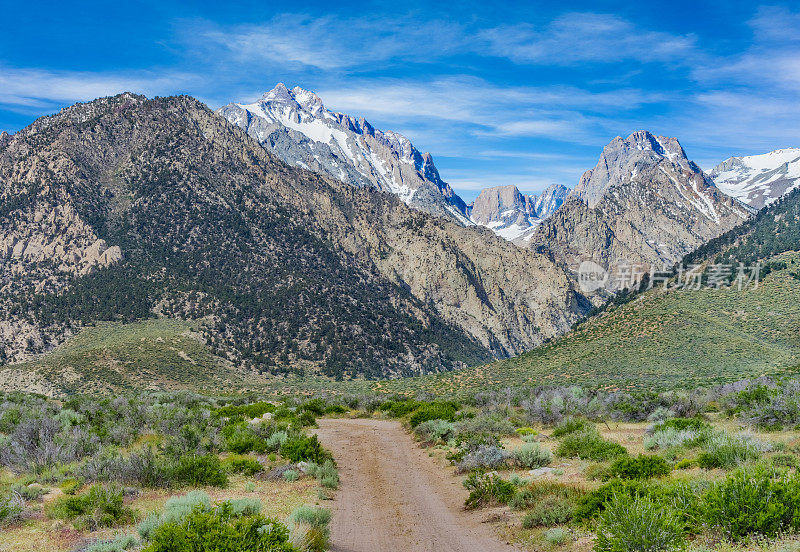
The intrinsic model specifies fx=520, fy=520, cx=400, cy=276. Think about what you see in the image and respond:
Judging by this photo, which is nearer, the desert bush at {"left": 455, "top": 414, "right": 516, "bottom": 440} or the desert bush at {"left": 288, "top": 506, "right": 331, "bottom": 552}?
the desert bush at {"left": 288, "top": 506, "right": 331, "bottom": 552}

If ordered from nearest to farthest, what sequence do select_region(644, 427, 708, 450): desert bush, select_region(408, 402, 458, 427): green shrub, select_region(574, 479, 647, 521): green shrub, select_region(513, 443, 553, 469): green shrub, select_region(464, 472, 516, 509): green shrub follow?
select_region(574, 479, 647, 521): green shrub
select_region(464, 472, 516, 509): green shrub
select_region(644, 427, 708, 450): desert bush
select_region(513, 443, 553, 469): green shrub
select_region(408, 402, 458, 427): green shrub

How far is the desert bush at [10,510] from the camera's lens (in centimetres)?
1038

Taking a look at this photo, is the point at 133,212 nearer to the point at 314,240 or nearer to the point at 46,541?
the point at 314,240

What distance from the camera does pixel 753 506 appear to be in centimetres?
777

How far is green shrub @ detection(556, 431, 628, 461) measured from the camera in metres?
16.0

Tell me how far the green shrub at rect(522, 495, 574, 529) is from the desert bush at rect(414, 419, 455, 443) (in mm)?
12034

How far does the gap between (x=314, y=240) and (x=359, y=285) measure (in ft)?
56.5

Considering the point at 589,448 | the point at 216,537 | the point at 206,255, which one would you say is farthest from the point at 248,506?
the point at 206,255

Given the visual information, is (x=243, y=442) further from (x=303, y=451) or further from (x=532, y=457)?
(x=532, y=457)

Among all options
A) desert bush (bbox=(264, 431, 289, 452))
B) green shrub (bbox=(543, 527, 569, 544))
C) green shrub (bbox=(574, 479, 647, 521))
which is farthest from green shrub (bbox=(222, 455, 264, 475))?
green shrub (bbox=(574, 479, 647, 521))

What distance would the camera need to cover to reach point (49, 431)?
18.0 m

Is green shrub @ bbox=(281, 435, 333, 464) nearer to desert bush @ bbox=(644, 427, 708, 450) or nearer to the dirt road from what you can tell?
the dirt road

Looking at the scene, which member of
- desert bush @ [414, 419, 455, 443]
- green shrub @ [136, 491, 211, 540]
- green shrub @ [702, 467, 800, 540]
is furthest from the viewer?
desert bush @ [414, 419, 455, 443]

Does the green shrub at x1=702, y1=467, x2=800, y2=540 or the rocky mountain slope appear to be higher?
the rocky mountain slope
